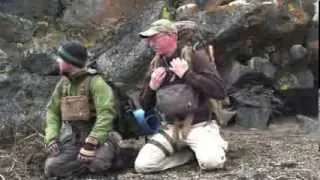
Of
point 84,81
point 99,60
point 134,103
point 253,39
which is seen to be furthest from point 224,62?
point 84,81

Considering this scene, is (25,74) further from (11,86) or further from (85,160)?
(85,160)

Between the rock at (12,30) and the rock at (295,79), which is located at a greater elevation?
the rock at (12,30)

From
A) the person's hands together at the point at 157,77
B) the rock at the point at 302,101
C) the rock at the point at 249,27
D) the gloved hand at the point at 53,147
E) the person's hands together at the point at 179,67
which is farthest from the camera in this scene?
the rock at the point at 302,101

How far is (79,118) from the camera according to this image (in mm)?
4965

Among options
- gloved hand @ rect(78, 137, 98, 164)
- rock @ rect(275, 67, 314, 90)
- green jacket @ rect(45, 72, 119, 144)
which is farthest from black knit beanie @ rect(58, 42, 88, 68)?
rock @ rect(275, 67, 314, 90)

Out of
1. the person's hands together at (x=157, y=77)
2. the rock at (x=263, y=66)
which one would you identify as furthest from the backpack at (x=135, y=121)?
the rock at (x=263, y=66)

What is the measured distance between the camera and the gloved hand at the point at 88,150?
481 cm

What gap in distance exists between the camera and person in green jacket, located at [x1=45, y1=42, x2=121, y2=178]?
4859 millimetres

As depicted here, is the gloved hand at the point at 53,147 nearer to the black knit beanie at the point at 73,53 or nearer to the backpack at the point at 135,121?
the backpack at the point at 135,121

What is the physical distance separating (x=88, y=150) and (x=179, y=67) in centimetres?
103

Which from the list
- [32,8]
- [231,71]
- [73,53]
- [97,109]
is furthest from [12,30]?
[231,71]

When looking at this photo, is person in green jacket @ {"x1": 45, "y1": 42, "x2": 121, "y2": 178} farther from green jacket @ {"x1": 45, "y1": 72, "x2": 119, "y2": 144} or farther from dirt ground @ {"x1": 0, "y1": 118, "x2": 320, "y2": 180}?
dirt ground @ {"x1": 0, "y1": 118, "x2": 320, "y2": 180}

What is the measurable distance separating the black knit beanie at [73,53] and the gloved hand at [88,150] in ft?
2.12

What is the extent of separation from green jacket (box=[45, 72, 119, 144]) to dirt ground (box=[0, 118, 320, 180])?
1.43 feet
